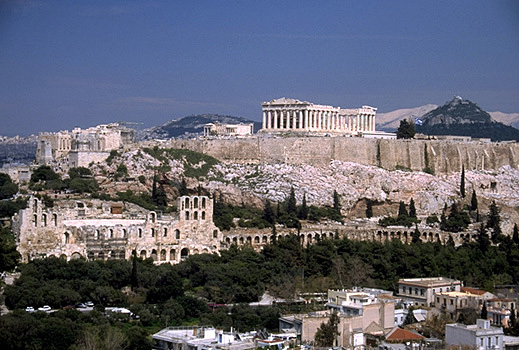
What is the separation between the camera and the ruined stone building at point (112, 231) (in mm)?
52375

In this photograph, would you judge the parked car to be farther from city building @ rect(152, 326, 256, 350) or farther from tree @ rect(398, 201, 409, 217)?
tree @ rect(398, 201, 409, 217)

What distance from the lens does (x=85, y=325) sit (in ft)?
136

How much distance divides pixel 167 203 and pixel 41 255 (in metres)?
14.2

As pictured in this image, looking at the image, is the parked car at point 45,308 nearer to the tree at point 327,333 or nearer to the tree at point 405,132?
the tree at point 327,333

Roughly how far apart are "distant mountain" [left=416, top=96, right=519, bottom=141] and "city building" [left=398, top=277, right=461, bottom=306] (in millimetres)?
82100

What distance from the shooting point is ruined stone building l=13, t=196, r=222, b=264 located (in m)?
52.4

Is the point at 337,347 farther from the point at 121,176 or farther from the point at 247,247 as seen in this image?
the point at 121,176

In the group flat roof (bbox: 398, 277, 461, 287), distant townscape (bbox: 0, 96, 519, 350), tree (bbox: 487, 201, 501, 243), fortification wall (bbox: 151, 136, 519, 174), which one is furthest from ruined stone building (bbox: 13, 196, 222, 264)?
tree (bbox: 487, 201, 501, 243)

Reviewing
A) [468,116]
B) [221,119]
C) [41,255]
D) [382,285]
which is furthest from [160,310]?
[221,119]

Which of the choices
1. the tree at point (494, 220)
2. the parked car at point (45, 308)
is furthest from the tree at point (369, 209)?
the parked car at point (45, 308)

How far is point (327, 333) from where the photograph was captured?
40.3 m

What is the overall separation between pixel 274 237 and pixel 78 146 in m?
20.8

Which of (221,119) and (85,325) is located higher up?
(221,119)

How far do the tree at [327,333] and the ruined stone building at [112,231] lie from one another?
15.7m
